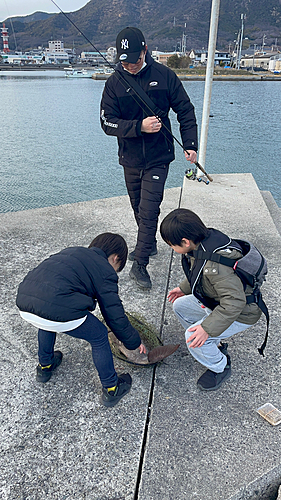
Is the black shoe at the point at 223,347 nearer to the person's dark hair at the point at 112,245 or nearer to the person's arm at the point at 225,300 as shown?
the person's arm at the point at 225,300

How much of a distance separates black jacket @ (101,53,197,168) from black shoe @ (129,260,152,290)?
2.94ft

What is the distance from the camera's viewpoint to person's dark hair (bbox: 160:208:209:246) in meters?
1.94

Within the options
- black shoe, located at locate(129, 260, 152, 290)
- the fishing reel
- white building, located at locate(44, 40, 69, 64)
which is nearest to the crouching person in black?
black shoe, located at locate(129, 260, 152, 290)

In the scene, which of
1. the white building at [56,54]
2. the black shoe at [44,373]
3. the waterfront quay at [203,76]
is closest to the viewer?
the black shoe at [44,373]

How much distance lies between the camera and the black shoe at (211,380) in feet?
6.82

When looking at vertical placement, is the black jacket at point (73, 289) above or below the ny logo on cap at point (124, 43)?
below

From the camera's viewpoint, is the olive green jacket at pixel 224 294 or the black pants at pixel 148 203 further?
the black pants at pixel 148 203

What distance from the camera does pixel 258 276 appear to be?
1.95 m

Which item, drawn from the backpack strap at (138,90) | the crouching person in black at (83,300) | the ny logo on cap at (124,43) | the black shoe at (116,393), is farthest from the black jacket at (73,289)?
the ny logo on cap at (124,43)

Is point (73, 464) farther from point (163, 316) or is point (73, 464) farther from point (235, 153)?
point (235, 153)

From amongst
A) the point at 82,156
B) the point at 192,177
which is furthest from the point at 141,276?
the point at 82,156

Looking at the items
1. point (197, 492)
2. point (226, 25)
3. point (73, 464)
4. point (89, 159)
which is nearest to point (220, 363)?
point (197, 492)

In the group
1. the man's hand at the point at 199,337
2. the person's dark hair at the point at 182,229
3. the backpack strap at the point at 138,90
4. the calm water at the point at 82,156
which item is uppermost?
the backpack strap at the point at 138,90

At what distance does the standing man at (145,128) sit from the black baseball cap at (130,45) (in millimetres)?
33
